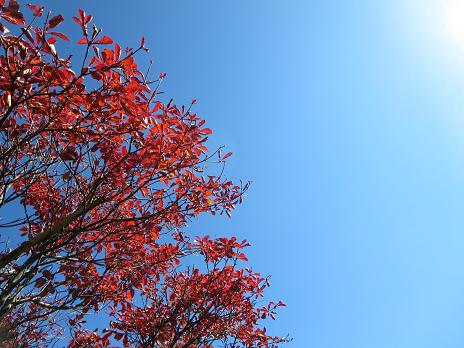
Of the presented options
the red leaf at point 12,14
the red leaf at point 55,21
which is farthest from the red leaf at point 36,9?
the red leaf at point 12,14

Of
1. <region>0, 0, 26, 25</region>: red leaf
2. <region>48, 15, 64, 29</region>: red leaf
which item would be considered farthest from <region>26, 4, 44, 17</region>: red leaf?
<region>0, 0, 26, 25</region>: red leaf

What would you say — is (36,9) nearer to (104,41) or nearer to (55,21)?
(55,21)

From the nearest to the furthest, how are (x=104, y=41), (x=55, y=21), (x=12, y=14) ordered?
1. (x=12, y=14)
2. (x=55, y=21)
3. (x=104, y=41)

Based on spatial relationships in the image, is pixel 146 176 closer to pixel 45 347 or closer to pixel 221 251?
pixel 221 251

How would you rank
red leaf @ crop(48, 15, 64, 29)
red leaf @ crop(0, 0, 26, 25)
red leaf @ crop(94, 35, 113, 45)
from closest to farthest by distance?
red leaf @ crop(0, 0, 26, 25) < red leaf @ crop(48, 15, 64, 29) < red leaf @ crop(94, 35, 113, 45)

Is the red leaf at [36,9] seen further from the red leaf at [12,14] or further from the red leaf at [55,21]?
the red leaf at [12,14]

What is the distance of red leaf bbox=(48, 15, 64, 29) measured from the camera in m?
1.99

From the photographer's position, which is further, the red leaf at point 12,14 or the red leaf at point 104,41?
the red leaf at point 104,41

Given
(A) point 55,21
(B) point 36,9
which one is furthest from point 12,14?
(B) point 36,9

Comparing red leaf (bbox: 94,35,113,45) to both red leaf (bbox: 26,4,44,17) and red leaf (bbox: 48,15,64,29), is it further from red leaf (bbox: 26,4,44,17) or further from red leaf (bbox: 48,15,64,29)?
red leaf (bbox: 26,4,44,17)

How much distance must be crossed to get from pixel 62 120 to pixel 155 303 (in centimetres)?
340

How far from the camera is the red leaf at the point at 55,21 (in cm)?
199

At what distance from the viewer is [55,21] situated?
6.55 ft

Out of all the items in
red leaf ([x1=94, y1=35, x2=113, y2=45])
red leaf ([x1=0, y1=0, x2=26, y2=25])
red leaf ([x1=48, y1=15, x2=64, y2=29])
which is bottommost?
red leaf ([x1=0, y1=0, x2=26, y2=25])
